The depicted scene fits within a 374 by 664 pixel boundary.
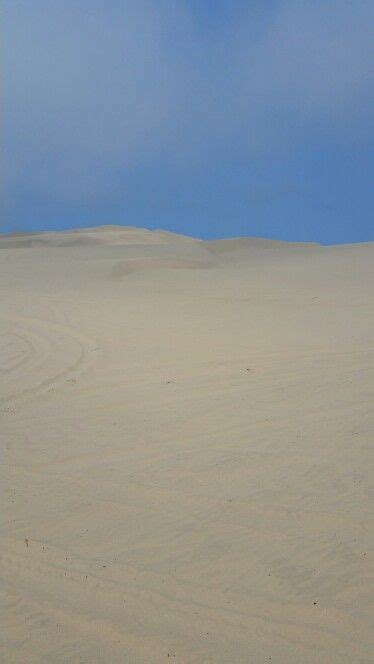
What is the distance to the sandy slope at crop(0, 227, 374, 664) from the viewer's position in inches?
100.0

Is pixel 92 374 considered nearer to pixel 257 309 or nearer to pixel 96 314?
pixel 96 314

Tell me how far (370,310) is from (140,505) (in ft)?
18.6

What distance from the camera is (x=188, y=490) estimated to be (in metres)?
3.58

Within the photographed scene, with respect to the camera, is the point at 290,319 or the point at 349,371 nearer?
the point at 349,371

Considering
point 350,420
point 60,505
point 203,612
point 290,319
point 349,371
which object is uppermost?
point 290,319

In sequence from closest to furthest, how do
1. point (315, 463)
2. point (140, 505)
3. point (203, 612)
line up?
point (203, 612)
point (140, 505)
point (315, 463)

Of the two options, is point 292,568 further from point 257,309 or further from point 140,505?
point 257,309

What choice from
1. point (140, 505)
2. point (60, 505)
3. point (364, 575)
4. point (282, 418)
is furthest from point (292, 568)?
point (282, 418)

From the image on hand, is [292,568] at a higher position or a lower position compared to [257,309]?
lower

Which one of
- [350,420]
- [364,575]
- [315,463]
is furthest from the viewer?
[350,420]

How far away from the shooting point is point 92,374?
5.76 meters

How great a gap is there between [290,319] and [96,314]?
2.80 metres

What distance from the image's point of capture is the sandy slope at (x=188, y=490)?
8.33 feet

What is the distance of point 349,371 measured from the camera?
5555 mm
